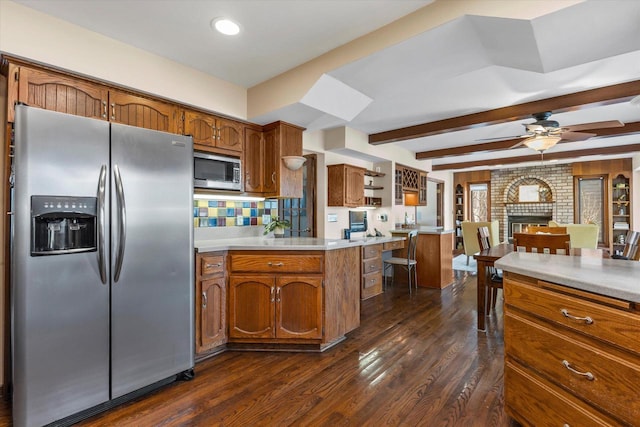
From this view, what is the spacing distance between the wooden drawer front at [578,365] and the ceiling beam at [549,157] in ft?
20.6

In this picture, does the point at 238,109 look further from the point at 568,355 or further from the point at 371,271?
the point at 568,355

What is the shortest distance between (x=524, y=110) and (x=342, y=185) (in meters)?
2.45

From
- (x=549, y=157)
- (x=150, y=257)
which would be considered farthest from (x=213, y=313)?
(x=549, y=157)

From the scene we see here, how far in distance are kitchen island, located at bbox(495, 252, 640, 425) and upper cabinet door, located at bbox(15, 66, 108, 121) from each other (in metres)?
2.94

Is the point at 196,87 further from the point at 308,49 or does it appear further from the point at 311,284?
the point at 311,284

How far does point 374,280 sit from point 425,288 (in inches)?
41.2

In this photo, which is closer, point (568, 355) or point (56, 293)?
point (568, 355)

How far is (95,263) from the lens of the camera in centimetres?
184

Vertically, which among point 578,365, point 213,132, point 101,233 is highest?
point 213,132

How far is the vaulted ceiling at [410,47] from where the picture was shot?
1786 mm

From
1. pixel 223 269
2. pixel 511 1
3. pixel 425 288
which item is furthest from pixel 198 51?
pixel 425 288

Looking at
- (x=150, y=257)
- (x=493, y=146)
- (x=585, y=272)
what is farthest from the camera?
(x=493, y=146)

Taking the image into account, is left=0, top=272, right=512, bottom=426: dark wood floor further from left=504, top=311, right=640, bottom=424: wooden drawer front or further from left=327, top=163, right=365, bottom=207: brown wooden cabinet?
left=327, top=163, right=365, bottom=207: brown wooden cabinet

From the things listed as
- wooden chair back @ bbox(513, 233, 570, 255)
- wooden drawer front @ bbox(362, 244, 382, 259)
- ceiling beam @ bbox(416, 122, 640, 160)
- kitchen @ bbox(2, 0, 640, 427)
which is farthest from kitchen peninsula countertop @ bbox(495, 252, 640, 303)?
ceiling beam @ bbox(416, 122, 640, 160)
